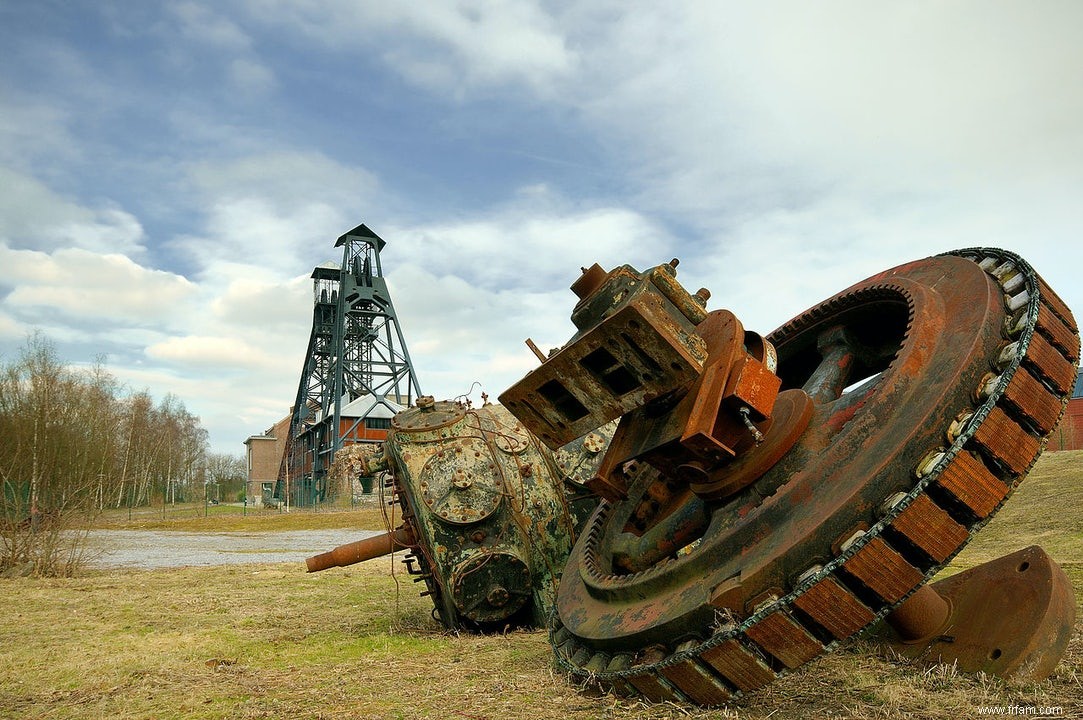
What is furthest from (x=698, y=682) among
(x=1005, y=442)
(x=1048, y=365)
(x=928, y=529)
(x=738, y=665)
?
(x=1048, y=365)

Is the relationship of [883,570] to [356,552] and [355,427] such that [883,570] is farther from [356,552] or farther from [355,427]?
[355,427]

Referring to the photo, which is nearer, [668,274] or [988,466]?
[988,466]

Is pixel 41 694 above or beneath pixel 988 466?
beneath

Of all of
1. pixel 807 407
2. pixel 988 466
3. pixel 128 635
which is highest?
pixel 807 407

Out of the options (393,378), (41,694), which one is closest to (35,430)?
(41,694)

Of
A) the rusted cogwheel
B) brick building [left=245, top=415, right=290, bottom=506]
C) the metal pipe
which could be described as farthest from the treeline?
brick building [left=245, top=415, right=290, bottom=506]

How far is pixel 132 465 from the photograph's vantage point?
2142 inches

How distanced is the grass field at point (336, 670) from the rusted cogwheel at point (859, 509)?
1.06 feet

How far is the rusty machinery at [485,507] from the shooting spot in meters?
7.09

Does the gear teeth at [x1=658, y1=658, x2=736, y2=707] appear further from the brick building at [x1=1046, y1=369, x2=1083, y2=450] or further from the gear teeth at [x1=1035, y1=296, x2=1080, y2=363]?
the brick building at [x1=1046, y1=369, x2=1083, y2=450]

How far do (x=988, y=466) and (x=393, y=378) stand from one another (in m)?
50.6

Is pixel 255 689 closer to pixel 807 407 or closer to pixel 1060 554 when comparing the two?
pixel 807 407

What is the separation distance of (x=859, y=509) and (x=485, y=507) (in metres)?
4.21

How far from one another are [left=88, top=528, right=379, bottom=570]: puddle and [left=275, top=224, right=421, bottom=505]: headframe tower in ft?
70.2
